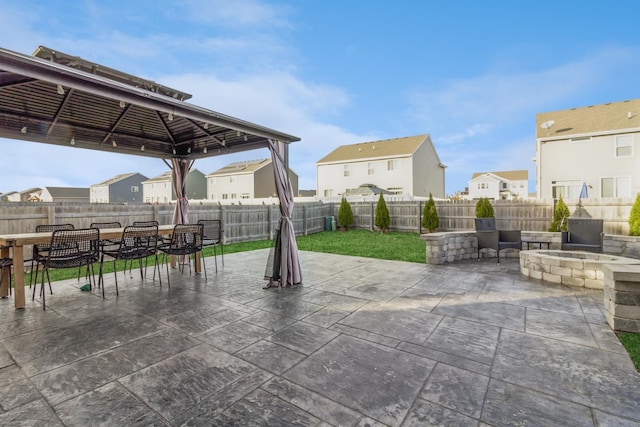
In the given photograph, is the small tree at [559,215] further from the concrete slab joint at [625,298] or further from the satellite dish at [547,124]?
the concrete slab joint at [625,298]

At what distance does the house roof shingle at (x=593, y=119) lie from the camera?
40.4 ft

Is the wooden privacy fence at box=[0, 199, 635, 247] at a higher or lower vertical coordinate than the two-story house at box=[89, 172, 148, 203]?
lower

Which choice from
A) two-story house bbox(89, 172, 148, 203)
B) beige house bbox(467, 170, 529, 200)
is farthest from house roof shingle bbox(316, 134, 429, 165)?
two-story house bbox(89, 172, 148, 203)

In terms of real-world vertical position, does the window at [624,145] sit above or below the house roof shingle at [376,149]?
below

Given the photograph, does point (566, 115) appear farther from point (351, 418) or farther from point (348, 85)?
point (351, 418)

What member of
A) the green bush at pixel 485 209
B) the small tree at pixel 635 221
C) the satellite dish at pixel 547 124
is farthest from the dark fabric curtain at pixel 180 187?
the satellite dish at pixel 547 124

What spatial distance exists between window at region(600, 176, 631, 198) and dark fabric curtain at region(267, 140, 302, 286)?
1437cm

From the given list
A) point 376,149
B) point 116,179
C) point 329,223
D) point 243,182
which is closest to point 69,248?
point 329,223

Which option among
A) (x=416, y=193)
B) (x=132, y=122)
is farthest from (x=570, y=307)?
(x=416, y=193)

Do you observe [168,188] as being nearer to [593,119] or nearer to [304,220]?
[304,220]

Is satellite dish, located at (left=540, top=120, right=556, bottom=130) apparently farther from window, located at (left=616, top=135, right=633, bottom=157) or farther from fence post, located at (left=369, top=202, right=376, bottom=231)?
fence post, located at (left=369, top=202, right=376, bottom=231)

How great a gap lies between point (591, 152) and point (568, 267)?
1152cm

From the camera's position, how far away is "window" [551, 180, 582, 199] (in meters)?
12.9

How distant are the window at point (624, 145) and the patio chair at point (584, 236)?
367 inches
